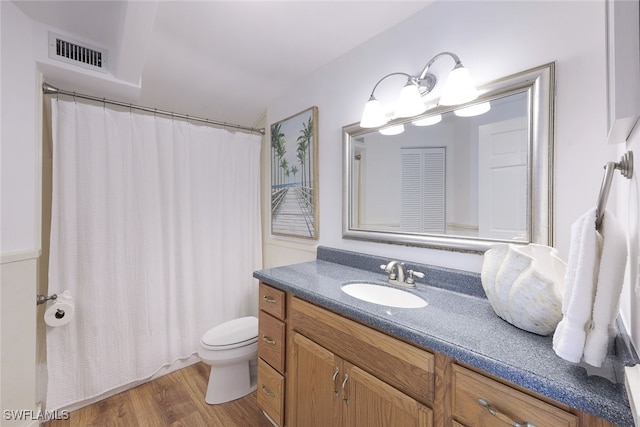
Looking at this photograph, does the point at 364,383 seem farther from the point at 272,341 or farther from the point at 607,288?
the point at 607,288

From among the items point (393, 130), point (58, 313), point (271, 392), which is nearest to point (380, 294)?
point (271, 392)

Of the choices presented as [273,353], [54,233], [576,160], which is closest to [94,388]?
[54,233]

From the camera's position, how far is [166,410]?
1.64 metres

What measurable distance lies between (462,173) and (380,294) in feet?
2.28

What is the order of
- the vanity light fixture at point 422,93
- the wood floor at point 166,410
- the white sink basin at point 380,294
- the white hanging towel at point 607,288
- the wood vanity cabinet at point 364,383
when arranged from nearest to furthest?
the white hanging towel at point 607,288, the wood vanity cabinet at point 364,383, the vanity light fixture at point 422,93, the white sink basin at point 380,294, the wood floor at point 166,410

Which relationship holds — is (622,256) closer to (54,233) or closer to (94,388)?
(54,233)

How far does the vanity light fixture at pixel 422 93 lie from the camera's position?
111 cm

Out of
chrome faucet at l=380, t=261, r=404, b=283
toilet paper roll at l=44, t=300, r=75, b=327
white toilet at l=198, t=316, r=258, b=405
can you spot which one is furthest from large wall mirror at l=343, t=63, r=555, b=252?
toilet paper roll at l=44, t=300, r=75, b=327

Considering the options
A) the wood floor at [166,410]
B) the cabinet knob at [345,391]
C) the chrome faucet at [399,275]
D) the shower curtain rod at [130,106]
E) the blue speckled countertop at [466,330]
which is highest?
the shower curtain rod at [130,106]

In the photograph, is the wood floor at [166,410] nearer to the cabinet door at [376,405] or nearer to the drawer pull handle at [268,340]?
the drawer pull handle at [268,340]

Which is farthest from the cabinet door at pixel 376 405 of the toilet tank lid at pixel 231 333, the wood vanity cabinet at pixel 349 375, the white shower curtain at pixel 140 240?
the white shower curtain at pixel 140 240

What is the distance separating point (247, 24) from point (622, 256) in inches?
72.2

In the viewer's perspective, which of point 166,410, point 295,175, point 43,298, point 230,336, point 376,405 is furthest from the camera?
point 295,175

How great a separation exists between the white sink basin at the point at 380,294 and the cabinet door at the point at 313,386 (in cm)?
30
